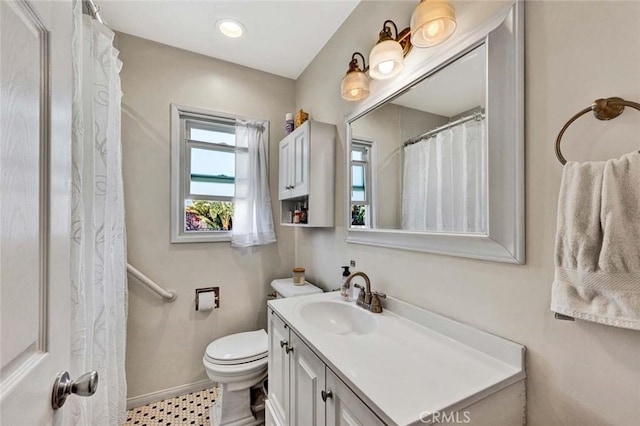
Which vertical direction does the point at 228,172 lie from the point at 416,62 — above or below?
below

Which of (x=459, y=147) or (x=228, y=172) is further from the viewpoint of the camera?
(x=228, y=172)

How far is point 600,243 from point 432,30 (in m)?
0.91

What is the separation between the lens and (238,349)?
1722 millimetres

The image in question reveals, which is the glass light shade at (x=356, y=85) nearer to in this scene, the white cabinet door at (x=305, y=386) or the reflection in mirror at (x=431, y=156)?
the reflection in mirror at (x=431, y=156)

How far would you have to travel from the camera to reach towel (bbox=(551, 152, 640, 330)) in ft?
1.89

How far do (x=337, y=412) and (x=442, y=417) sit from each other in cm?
32

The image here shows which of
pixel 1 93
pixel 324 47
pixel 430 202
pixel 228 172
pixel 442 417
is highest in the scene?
pixel 324 47

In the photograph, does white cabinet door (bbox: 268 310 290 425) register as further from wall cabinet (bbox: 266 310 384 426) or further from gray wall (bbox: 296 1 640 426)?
gray wall (bbox: 296 1 640 426)

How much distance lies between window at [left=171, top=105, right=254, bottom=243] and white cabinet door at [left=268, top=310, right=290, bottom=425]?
3.32 feet

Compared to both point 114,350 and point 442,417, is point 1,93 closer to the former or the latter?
point 442,417

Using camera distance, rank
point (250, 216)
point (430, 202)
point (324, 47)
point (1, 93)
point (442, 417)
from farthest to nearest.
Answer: point (250, 216) → point (324, 47) → point (430, 202) → point (442, 417) → point (1, 93)

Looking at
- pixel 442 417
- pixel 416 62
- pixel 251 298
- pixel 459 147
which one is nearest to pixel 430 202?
pixel 459 147

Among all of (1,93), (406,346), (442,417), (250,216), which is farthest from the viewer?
(250,216)

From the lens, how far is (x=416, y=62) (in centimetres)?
116
